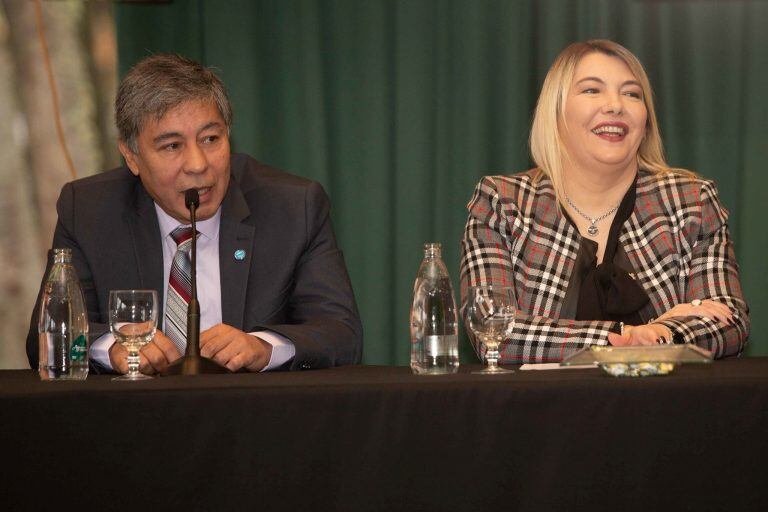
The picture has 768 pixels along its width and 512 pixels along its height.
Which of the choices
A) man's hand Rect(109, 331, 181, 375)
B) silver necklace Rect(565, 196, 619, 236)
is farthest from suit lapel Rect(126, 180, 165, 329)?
silver necklace Rect(565, 196, 619, 236)

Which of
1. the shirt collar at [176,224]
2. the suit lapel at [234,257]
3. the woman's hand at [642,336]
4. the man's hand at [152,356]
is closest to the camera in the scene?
the man's hand at [152,356]

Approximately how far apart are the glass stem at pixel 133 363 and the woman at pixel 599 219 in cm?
116

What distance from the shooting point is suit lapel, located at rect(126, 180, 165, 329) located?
2701 mm

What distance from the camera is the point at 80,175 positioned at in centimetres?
434

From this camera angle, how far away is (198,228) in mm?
2805

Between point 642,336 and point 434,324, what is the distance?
72 cm

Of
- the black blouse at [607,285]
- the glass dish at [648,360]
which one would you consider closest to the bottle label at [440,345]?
the glass dish at [648,360]

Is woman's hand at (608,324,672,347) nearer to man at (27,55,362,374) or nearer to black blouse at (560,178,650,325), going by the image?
black blouse at (560,178,650,325)

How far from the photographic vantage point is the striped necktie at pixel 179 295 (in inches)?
102

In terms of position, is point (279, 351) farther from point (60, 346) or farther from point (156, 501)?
point (156, 501)

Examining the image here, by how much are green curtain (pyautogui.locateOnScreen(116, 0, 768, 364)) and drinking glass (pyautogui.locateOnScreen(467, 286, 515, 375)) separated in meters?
2.16

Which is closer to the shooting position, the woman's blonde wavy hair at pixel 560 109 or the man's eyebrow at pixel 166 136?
the man's eyebrow at pixel 166 136

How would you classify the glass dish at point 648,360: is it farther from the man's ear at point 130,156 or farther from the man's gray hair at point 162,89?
the man's ear at point 130,156

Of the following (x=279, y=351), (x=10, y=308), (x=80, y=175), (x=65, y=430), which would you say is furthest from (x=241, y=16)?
(x=65, y=430)
